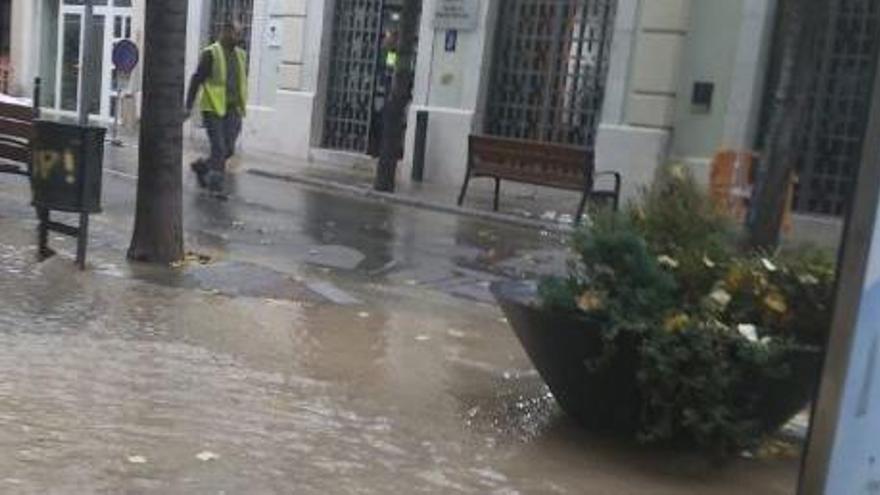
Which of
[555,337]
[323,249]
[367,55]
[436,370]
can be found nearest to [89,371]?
[436,370]

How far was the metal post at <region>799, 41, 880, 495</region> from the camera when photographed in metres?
2.62

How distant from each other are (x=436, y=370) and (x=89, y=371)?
5.62ft

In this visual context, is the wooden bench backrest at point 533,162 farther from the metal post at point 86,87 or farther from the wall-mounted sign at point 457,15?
the metal post at point 86,87

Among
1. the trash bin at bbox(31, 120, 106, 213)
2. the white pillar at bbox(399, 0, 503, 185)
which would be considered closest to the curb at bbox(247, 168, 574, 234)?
the white pillar at bbox(399, 0, 503, 185)

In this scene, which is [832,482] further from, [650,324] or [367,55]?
[367,55]

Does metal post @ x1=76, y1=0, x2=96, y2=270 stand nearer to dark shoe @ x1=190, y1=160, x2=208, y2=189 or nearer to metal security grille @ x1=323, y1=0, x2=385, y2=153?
dark shoe @ x1=190, y1=160, x2=208, y2=189

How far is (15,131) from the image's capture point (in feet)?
32.4

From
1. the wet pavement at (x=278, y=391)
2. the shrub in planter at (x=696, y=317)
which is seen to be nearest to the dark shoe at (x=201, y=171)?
the wet pavement at (x=278, y=391)

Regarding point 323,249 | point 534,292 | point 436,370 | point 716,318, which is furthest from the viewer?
point 323,249

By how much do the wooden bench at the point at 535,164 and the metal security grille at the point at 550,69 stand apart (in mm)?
2075

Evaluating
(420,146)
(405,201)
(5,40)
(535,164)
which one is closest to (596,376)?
(535,164)

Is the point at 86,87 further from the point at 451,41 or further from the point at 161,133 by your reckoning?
the point at 161,133

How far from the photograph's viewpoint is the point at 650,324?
475cm

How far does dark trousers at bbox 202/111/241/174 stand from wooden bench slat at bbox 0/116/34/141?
12.5ft
